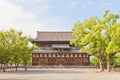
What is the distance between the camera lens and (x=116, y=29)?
44250 mm

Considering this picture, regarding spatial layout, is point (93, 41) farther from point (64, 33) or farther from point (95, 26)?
point (64, 33)

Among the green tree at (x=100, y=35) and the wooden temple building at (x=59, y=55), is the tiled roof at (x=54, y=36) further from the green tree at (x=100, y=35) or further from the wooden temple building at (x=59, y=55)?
the green tree at (x=100, y=35)

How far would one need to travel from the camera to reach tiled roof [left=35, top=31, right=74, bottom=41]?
84.4 metres

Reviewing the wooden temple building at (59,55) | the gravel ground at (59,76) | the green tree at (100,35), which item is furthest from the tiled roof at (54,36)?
the gravel ground at (59,76)

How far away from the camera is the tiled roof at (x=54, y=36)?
8438cm

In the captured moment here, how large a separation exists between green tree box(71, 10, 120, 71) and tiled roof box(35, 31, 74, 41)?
118ft

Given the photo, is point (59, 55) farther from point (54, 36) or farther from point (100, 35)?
point (100, 35)

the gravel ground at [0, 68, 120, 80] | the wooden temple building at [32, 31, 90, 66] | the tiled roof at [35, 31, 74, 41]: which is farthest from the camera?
the tiled roof at [35, 31, 74, 41]

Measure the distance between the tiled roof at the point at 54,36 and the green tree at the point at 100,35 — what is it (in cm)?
3598

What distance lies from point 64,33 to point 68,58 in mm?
10913

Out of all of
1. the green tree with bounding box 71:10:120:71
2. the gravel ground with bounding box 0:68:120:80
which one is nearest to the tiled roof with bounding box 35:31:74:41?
the green tree with bounding box 71:10:120:71

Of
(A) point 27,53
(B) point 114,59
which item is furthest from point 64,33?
(A) point 27,53

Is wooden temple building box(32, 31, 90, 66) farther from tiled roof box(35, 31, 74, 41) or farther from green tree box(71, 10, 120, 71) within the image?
green tree box(71, 10, 120, 71)

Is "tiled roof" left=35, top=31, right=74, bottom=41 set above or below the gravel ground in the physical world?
above
